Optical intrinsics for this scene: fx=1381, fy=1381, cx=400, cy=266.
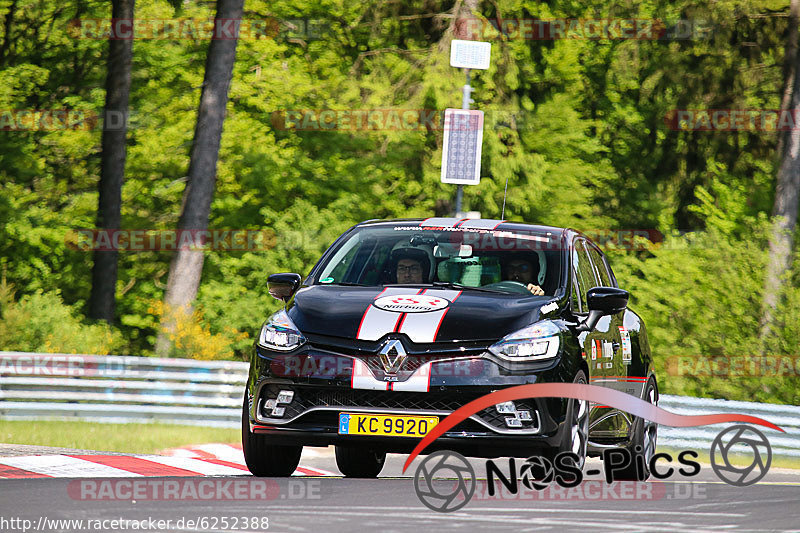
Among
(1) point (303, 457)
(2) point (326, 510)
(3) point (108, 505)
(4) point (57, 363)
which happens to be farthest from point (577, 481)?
(4) point (57, 363)

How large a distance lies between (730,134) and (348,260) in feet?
85.6

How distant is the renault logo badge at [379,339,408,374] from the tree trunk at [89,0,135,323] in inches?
913

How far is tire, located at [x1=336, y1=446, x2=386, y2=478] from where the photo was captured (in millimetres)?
11545

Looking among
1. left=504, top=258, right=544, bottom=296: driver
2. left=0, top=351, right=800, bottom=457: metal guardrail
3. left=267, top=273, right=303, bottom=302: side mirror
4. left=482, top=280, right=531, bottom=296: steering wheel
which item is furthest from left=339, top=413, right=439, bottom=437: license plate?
left=0, top=351, right=800, bottom=457: metal guardrail

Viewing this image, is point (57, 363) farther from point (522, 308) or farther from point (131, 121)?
point (131, 121)

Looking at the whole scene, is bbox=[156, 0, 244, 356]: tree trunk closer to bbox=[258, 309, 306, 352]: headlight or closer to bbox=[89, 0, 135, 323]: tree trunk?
bbox=[89, 0, 135, 323]: tree trunk

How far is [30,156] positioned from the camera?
36.1 meters

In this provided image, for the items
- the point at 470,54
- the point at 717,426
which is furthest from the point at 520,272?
the point at 717,426

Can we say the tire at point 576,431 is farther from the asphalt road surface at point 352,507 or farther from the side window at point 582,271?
the side window at point 582,271

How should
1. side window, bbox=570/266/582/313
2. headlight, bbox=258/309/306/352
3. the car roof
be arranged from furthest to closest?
1. the car roof
2. side window, bbox=570/266/582/313
3. headlight, bbox=258/309/306/352

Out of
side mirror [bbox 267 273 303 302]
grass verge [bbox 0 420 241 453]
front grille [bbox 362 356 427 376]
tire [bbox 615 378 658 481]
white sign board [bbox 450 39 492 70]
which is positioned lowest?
grass verge [bbox 0 420 241 453]

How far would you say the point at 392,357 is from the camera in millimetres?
8695

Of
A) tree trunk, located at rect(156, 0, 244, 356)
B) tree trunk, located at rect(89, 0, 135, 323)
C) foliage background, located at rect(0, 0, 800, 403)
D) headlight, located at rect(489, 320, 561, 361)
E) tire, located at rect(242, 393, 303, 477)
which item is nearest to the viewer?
headlight, located at rect(489, 320, 561, 361)

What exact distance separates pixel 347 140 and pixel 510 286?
88.5ft
